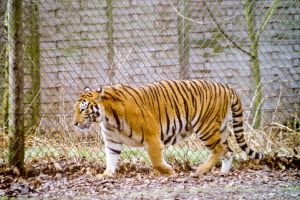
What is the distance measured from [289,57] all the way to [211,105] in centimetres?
391

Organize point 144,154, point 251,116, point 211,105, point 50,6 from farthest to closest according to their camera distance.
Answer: point 50,6 < point 251,116 < point 144,154 < point 211,105

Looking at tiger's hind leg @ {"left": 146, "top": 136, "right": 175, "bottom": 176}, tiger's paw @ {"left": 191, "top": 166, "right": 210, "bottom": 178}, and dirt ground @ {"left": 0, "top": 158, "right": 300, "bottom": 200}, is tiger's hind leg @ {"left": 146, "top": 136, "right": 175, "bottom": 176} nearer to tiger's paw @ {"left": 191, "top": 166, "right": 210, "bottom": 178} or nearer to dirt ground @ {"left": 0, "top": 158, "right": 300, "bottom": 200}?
dirt ground @ {"left": 0, "top": 158, "right": 300, "bottom": 200}

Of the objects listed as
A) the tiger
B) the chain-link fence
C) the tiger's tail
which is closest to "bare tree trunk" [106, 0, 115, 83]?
the chain-link fence

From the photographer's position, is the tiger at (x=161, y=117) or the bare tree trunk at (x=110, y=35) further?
the bare tree trunk at (x=110, y=35)

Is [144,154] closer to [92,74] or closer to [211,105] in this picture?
[211,105]

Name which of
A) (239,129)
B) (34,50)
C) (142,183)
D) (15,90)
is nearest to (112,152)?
(142,183)

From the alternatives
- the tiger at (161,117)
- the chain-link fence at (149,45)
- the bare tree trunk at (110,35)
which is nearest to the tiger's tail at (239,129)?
the tiger at (161,117)

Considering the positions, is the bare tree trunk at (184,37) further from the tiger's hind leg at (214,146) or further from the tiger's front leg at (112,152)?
the tiger's front leg at (112,152)

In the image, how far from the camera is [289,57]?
388 inches

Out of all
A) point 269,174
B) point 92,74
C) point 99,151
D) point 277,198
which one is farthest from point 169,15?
point 277,198

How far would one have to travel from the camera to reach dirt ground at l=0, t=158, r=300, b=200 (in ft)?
15.4

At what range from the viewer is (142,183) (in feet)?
17.9

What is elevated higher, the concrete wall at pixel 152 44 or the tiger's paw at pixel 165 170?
the concrete wall at pixel 152 44

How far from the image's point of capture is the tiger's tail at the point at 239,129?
651 centimetres
